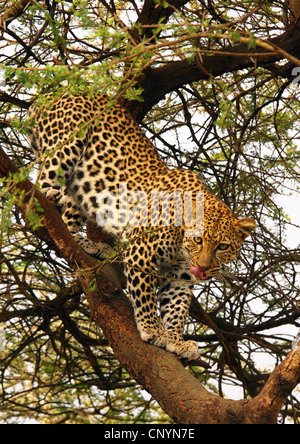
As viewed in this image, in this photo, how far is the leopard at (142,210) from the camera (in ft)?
17.7

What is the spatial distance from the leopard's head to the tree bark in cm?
69

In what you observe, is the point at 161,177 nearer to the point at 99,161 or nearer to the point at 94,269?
the point at 99,161

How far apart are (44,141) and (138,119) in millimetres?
1198

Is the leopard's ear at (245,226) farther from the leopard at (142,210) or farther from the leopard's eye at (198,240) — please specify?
the leopard's eye at (198,240)

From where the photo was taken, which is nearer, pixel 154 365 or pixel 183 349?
pixel 154 365

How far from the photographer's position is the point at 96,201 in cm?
616

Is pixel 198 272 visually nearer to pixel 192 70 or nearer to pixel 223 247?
pixel 223 247

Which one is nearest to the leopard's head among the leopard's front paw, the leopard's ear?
the leopard's ear

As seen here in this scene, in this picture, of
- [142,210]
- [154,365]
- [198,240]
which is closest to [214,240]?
[198,240]

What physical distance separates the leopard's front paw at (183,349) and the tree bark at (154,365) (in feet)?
0.91

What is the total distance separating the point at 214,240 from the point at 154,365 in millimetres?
1256

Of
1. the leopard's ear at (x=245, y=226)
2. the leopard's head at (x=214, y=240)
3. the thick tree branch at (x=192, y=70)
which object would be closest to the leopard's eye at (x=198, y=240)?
the leopard's head at (x=214, y=240)

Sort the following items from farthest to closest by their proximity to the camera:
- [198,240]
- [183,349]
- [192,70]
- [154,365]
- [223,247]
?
1. [192,70]
2. [223,247]
3. [198,240]
4. [183,349]
5. [154,365]

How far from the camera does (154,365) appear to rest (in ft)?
15.6
